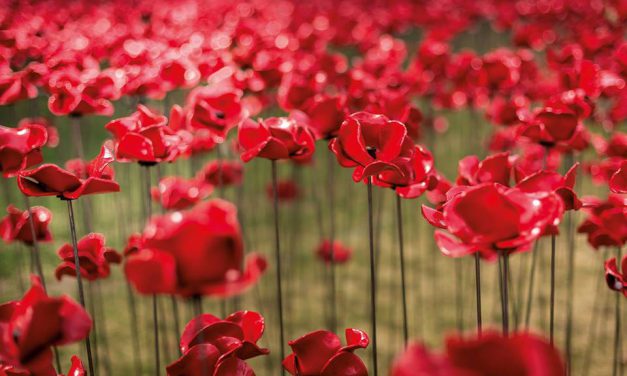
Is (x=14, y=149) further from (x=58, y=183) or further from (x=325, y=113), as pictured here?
(x=325, y=113)

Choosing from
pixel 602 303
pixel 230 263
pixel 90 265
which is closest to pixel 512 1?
pixel 602 303

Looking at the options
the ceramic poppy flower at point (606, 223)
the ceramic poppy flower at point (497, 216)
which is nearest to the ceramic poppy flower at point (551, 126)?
the ceramic poppy flower at point (606, 223)

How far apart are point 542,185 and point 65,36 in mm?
1189

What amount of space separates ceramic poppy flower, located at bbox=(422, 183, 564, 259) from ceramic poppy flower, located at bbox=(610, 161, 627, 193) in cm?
22

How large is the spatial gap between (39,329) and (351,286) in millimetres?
1345

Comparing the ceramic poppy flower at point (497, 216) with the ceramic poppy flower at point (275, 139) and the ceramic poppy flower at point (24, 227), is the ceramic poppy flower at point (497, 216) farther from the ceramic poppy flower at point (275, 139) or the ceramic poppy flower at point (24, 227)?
the ceramic poppy flower at point (24, 227)

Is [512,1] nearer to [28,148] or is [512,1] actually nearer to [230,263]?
[28,148]

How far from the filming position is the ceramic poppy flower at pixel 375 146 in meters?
0.61

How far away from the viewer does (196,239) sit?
1.25ft

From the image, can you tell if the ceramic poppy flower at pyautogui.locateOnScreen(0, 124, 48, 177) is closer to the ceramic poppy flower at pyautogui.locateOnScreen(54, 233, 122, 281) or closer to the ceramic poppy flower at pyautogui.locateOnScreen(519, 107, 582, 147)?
the ceramic poppy flower at pyautogui.locateOnScreen(54, 233, 122, 281)

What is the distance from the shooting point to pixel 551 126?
77 centimetres

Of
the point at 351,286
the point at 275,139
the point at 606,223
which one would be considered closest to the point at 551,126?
the point at 606,223

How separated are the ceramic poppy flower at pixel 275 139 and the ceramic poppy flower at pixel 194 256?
304mm

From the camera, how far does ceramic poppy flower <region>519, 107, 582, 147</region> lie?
0.76 meters
